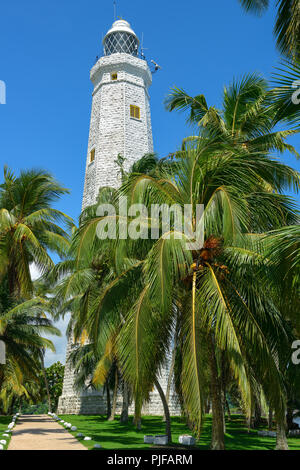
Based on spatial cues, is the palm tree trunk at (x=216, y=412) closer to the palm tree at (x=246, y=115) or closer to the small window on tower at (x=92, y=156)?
the palm tree at (x=246, y=115)

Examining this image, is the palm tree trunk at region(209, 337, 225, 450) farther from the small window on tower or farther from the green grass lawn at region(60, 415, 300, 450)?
the small window on tower

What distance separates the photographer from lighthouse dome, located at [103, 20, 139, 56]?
109ft

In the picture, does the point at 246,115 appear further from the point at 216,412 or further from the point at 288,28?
the point at 216,412

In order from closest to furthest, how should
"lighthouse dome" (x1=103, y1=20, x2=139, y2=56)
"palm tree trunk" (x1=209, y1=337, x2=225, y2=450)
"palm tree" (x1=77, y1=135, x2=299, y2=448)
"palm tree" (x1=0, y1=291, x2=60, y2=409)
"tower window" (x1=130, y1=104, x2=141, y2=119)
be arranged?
1. "palm tree" (x1=77, y1=135, x2=299, y2=448)
2. "palm tree trunk" (x1=209, y1=337, x2=225, y2=450)
3. "palm tree" (x1=0, y1=291, x2=60, y2=409)
4. "tower window" (x1=130, y1=104, x2=141, y2=119)
5. "lighthouse dome" (x1=103, y1=20, x2=139, y2=56)

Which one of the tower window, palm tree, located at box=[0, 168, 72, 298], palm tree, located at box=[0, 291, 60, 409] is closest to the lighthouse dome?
the tower window

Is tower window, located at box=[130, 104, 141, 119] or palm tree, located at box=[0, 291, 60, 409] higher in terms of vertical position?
tower window, located at box=[130, 104, 141, 119]

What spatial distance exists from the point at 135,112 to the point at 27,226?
17.9 meters

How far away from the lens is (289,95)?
Answer: 6102 mm

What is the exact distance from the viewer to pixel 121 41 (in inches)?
1315

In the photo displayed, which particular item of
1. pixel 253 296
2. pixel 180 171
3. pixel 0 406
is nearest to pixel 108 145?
pixel 180 171

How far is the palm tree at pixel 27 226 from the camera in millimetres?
15140

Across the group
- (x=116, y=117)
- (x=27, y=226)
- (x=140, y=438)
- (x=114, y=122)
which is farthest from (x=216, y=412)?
(x=116, y=117)

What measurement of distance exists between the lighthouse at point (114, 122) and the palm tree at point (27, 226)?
11.7m

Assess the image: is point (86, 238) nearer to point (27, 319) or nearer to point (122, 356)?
point (122, 356)
